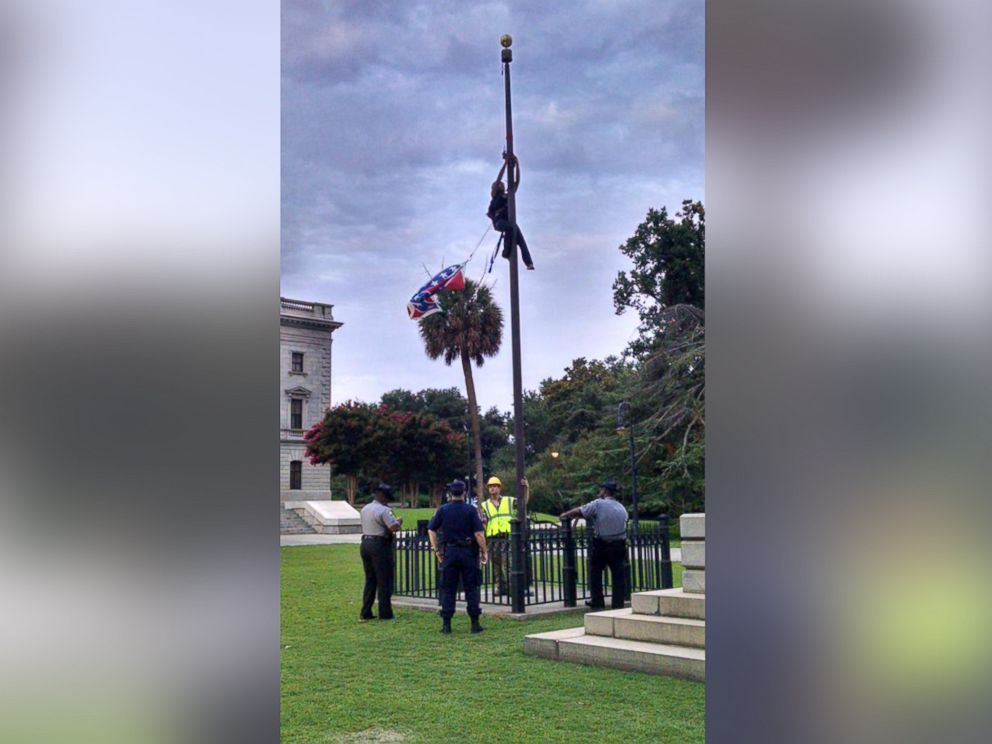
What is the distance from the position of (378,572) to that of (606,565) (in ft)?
9.02

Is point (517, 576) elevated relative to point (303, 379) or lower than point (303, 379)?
lower

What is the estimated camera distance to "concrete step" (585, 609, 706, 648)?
8.20 m

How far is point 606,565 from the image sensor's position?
38.7 feet

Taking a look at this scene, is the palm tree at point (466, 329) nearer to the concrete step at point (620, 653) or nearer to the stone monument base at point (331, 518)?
the stone monument base at point (331, 518)

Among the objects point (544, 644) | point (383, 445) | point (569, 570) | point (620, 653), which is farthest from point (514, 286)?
point (383, 445)

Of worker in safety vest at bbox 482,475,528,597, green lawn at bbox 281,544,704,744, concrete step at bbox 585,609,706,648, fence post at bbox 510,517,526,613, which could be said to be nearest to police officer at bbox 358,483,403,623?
green lawn at bbox 281,544,704,744

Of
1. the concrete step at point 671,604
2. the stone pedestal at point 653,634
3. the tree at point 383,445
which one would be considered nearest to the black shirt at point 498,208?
the stone pedestal at point 653,634

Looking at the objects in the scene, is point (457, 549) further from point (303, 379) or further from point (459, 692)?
point (303, 379)
